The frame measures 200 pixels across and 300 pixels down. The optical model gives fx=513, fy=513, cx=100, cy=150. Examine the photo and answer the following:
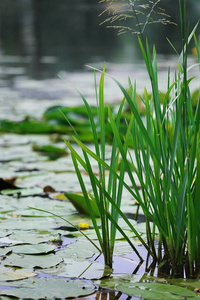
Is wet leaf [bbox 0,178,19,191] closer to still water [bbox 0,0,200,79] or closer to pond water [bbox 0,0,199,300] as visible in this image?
pond water [bbox 0,0,199,300]

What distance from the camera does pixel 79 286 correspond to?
1.01 meters

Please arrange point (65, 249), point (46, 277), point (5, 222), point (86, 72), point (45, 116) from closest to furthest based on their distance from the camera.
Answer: point (46, 277) → point (65, 249) → point (5, 222) → point (45, 116) → point (86, 72)

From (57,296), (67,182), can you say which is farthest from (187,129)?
(67,182)

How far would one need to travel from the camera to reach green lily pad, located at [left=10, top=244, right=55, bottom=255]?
120cm

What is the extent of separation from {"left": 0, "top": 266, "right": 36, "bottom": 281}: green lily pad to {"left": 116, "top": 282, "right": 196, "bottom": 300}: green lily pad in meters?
0.19

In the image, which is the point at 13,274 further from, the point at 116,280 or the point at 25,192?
the point at 25,192

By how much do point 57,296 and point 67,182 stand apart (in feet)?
3.56

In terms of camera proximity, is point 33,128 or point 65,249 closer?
point 65,249

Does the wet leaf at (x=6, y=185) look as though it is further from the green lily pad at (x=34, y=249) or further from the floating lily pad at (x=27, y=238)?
the green lily pad at (x=34, y=249)

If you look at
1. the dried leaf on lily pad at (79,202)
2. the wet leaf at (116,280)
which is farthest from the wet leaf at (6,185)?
the wet leaf at (116,280)

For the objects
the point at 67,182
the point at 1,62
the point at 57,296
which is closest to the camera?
the point at 57,296

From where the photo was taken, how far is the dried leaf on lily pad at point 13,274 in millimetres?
1029

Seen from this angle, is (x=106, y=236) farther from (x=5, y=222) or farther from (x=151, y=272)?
(x=5, y=222)

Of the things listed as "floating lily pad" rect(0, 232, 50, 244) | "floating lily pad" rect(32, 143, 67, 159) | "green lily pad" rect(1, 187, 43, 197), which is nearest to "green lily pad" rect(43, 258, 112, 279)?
"floating lily pad" rect(0, 232, 50, 244)
